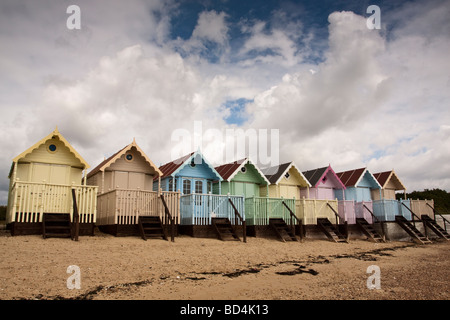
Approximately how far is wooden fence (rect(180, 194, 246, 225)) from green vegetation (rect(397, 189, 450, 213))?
102 feet

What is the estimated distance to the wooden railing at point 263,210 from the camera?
19922 mm

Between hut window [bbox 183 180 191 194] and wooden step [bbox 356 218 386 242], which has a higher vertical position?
hut window [bbox 183 180 191 194]

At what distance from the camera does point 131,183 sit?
67.8 ft

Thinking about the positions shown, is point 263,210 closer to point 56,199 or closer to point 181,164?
point 181,164

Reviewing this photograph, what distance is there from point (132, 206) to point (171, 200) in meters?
1.93

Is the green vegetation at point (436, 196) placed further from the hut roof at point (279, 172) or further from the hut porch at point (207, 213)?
the hut porch at point (207, 213)

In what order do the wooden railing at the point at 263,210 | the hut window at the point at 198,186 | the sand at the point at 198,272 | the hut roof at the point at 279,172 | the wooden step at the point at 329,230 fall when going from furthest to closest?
the hut roof at the point at 279,172
the hut window at the point at 198,186
the wooden step at the point at 329,230
the wooden railing at the point at 263,210
the sand at the point at 198,272

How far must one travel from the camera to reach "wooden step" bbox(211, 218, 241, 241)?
17.4 metres

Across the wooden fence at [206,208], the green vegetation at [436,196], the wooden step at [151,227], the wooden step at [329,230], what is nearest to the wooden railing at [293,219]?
the wooden step at [329,230]

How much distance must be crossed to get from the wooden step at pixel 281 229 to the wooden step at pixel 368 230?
633cm

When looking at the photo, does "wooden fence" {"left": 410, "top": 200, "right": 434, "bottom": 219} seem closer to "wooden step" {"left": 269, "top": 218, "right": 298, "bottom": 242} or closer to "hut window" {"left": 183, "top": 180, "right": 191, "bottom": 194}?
"wooden step" {"left": 269, "top": 218, "right": 298, "bottom": 242}

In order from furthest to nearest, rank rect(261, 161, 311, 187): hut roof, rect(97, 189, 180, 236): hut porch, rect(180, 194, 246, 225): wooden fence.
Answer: rect(261, 161, 311, 187): hut roof < rect(180, 194, 246, 225): wooden fence < rect(97, 189, 180, 236): hut porch

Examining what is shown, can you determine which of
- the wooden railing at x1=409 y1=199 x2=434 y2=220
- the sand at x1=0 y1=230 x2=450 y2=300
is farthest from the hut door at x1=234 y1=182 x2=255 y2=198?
the wooden railing at x1=409 y1=199 x2=434 y2=220
